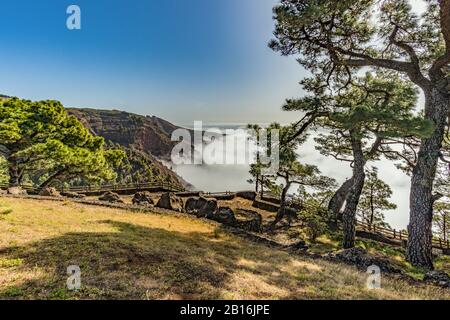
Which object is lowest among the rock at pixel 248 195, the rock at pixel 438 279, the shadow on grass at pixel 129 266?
the rock at pixel 248 195

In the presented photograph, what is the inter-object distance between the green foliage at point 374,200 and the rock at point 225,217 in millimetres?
14708

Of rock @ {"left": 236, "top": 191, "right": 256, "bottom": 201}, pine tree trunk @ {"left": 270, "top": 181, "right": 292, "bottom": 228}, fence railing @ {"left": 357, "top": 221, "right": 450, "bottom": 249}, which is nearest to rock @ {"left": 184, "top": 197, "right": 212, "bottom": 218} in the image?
pine tree trunk @ {"left": 270, "top": 181, "right": 292, "bottom": 228}

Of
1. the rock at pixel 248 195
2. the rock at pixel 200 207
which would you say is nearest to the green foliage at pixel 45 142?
the rock at pixel 200 207

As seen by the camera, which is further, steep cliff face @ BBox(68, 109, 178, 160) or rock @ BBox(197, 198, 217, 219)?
steep cliff face @ BBox(68, 109, 178, 160)

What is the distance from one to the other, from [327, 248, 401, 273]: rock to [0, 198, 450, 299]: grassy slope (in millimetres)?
1093

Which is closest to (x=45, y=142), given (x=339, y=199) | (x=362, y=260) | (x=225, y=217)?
(x=225, y=217)

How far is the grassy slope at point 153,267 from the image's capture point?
495 centimetres

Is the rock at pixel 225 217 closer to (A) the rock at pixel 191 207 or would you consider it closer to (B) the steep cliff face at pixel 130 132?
(A) the rock at pixel 191 207

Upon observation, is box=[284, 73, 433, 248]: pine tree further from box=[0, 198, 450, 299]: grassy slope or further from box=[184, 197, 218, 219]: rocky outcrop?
box=[184, 197, 218, 219]: rocky outcrop

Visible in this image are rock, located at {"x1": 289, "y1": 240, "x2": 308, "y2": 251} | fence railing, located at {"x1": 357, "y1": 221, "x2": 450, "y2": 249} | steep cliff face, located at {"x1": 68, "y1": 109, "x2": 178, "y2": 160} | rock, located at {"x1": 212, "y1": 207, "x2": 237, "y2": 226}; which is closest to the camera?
rock, located at {"x1": 289, "y1": 240, "x2": 308, "y2": 251}

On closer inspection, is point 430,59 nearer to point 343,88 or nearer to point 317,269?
point 343,88

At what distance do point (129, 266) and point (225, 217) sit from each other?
868cm

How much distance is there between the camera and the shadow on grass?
187 inches
